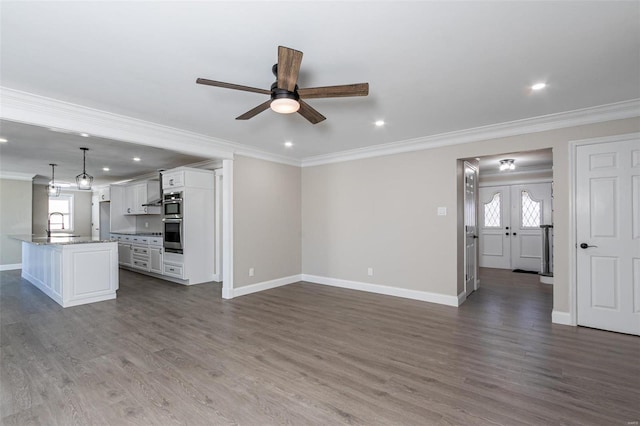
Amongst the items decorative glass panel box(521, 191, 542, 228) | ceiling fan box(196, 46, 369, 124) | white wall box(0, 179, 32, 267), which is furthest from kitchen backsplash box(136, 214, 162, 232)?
decorative glass panel box(521, 191, 542, 228)

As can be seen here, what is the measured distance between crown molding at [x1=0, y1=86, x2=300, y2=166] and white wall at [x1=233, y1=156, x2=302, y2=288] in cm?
71

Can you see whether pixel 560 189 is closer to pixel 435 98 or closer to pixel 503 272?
pixel 435 98

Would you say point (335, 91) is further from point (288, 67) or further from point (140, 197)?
point (140, 197)

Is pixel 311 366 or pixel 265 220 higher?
pixel 265 220

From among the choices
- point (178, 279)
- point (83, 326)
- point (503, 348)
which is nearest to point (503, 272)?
point (503, 348)

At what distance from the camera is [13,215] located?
7.94 meters

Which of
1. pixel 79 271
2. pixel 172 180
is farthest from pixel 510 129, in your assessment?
pixel 79 271

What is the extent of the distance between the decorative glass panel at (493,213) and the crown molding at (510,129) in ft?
14.2

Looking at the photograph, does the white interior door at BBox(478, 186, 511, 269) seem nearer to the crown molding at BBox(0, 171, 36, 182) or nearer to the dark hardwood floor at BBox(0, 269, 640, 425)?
the dark hardwood floor at BBox(0, 269, 640, 425)

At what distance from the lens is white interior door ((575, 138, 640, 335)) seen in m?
3.38

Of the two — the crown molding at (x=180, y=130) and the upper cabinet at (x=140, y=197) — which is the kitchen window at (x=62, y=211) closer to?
the upper cabinet at (x=140, y=197)

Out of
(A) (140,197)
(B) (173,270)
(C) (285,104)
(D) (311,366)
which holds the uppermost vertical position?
(C) (285,104)

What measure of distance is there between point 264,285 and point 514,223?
6372mm

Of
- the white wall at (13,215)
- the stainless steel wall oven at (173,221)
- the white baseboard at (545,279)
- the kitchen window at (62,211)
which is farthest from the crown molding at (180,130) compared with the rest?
the kitchen window at (62,211)
